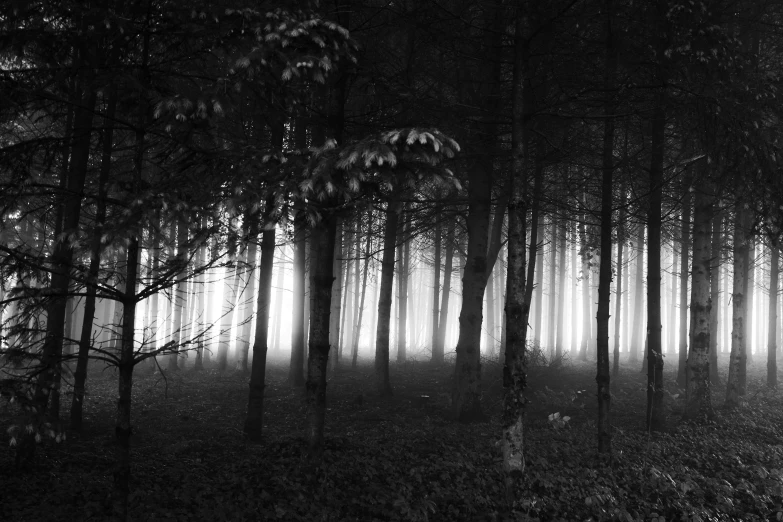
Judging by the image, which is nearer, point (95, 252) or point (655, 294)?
point (95, 252)

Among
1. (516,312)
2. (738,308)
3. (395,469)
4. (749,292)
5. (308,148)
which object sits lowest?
(395,469)

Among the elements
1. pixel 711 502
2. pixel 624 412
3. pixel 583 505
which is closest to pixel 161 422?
pixel 583 505

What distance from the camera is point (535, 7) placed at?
841 cm

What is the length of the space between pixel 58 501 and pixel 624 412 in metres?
12.7

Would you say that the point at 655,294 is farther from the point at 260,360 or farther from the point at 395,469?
the point at 260,360

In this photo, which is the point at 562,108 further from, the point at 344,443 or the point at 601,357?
the point at 344,443

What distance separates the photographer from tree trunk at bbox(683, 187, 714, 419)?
1268 cm

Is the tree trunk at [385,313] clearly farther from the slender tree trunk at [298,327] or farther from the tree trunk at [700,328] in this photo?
the tree trunk at [700,328]

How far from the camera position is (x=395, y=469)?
8.12m

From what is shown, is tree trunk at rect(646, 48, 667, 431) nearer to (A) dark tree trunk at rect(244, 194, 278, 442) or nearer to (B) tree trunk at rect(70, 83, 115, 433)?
(A) dark tree trunk at rect(244, 194, 278, 442)

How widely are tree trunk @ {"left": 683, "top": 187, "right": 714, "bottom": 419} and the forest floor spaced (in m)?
0.53

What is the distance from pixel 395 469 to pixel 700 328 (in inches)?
364

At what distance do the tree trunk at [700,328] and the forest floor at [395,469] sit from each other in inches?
20.7

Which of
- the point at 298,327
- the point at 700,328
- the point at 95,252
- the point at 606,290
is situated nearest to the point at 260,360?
the point at 95,252
